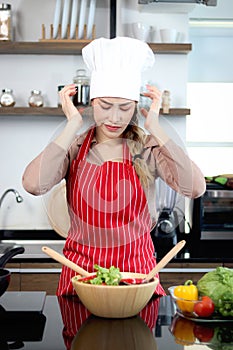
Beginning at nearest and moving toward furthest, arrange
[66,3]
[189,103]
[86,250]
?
1. [86,250]
2. [66,3]
3. [189,103]

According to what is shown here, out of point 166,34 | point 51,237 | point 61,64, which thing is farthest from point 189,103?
point 51,237

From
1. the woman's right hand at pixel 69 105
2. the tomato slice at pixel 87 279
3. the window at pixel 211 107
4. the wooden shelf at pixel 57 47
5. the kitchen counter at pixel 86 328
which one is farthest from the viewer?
the window at pixel 211 107

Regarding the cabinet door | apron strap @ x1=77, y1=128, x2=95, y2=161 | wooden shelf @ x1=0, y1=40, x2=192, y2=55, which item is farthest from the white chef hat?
wooden shelf @ x1=0, y1=40, x2=192, y2=55

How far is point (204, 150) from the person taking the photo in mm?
4000

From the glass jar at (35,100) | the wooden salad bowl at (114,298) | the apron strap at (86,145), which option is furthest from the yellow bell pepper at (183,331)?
the glass jar at (35,100)

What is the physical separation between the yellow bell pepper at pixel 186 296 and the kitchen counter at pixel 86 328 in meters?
0.04

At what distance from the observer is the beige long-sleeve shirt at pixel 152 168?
1812 millimetres

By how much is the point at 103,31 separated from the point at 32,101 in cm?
55

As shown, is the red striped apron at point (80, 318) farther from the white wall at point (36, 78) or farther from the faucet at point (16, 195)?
the white wall at point (36, 78)

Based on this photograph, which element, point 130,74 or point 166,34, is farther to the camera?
point 166,34

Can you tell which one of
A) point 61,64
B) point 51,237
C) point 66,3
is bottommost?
point 51,237

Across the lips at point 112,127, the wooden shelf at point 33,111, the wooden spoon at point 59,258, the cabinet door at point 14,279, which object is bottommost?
the cabinet door at point 14,279

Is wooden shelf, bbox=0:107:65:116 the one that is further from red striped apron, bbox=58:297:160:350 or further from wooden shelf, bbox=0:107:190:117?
red striped apron, bbox=58:297:160:350

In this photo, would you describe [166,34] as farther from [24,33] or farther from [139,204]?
[139,204]
